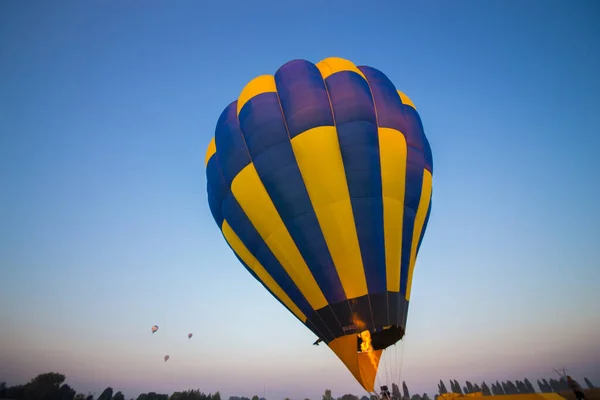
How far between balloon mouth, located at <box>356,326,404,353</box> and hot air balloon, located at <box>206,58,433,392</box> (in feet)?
0.09

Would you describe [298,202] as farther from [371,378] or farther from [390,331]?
[371,378]

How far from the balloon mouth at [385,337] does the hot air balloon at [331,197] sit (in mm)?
28

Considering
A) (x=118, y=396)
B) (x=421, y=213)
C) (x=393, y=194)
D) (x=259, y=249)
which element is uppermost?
(x=118, y=396)

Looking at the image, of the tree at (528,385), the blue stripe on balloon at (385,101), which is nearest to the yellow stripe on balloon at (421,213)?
the blue stripe on balloon at (385,101)

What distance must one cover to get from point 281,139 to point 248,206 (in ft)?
6.59

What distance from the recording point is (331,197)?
7805mm

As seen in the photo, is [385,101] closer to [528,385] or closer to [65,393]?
[65,393]

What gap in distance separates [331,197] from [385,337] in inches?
137

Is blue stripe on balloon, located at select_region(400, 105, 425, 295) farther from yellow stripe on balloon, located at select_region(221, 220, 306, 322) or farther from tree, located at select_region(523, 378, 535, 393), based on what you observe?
tree, located at select_region(523, 378, 535, 393)

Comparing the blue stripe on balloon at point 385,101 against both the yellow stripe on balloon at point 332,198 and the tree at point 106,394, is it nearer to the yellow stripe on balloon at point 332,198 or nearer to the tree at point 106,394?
the yellow stripe on balloon at point 332,198

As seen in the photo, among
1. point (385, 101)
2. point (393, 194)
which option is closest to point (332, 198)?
point (393, 194)

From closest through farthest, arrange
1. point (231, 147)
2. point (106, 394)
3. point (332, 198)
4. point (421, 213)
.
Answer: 1. point (332, 198)
2. point (231, 147)
3. point (421, 213)
4. point (106, 394)

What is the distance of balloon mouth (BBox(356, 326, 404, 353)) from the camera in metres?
6.93

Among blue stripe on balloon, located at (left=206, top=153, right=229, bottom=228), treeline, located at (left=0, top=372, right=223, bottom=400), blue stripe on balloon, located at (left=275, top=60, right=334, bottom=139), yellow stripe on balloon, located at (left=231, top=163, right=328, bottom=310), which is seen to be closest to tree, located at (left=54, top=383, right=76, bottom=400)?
treeline, located at (left=0, top=372, right=223, bottom=400)
